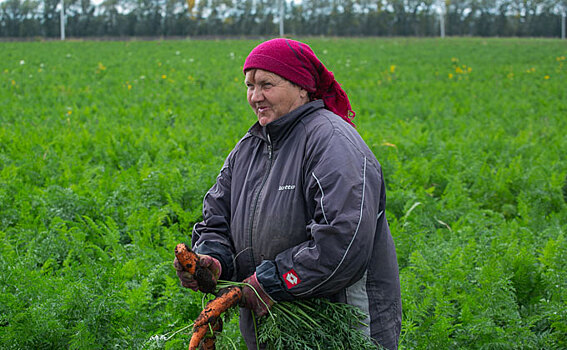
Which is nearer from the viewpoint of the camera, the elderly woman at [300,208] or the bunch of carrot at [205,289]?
the elderly woman at [300,208]

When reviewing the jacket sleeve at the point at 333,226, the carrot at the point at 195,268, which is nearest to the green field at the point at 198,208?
the carrot at the point at 195,268

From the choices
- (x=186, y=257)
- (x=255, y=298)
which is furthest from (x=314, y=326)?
(x=186, y=257)

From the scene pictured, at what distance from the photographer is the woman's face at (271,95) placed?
7.83ft

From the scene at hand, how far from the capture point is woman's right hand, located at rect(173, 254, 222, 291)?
7.47ft

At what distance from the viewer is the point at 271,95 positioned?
2395 mm

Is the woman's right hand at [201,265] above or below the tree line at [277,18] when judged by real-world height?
below

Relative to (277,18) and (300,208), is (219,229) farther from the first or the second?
(277,18)

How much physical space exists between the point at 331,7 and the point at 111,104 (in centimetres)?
6570

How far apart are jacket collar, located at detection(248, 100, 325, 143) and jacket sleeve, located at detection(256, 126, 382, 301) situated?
22cm

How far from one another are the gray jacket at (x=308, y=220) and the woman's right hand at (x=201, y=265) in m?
0.07

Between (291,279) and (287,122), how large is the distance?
2.25 ft

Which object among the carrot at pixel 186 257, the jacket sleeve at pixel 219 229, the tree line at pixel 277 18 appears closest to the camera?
the carrot at pixel 186 257

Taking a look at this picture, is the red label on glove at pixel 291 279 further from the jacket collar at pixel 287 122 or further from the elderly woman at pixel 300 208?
the jacket collar at pixel 287 122

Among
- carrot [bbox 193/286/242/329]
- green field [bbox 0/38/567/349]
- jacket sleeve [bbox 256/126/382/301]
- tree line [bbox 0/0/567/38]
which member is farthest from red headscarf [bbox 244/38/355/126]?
tree line [bbox 0/0/567/38]
